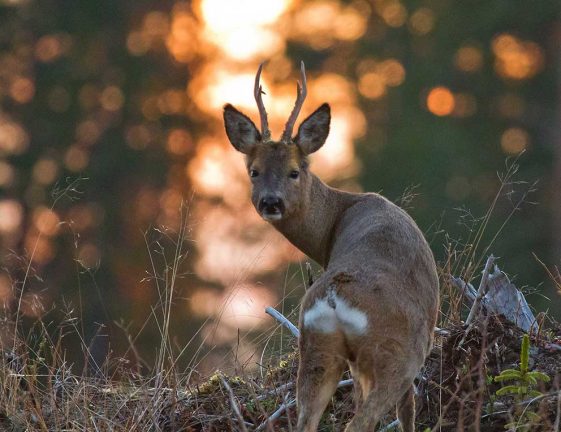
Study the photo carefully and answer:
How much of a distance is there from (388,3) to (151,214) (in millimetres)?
7226

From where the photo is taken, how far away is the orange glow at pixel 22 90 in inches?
1021

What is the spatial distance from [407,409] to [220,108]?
18690mm

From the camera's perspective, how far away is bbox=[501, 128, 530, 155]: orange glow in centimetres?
2534

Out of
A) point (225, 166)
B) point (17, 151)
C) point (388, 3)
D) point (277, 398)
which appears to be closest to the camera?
point (277, 398)

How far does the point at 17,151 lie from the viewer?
83.4ft

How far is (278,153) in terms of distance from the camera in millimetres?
8094

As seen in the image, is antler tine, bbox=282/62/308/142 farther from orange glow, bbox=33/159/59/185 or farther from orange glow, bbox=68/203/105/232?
orange glow, bbox=33/159/59/185

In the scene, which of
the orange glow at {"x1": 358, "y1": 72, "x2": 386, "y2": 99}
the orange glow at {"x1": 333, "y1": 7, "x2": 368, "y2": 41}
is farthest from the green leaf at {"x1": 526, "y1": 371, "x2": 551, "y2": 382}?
the orange glow at {"x1": 333, "y1": 7, "x2": 368, "y2": 41}

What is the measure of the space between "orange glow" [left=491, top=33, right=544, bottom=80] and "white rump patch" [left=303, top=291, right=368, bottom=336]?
21473 millimetres

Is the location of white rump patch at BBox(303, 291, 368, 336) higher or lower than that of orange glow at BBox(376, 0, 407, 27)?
higher

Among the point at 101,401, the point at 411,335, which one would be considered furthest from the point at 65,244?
the point at 411,335

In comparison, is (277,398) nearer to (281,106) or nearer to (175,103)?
(281,106)

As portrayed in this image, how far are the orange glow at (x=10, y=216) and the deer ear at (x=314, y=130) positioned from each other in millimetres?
14388

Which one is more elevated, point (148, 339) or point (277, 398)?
point (277, 398)
